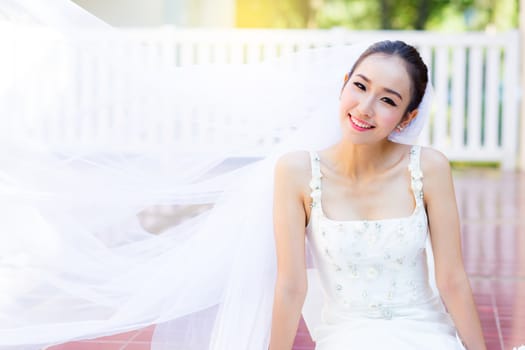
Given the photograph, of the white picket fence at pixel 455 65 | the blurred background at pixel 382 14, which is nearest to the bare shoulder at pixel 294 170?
the white picket fence at pixel 455 65

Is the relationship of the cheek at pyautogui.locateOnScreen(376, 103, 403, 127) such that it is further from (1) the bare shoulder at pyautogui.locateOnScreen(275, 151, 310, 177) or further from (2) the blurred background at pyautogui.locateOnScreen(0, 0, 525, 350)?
(2) the blurred background at pyautogui.locateOnScreen(0, 0, 525, 350)

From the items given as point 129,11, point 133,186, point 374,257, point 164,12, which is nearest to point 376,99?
point 374,257

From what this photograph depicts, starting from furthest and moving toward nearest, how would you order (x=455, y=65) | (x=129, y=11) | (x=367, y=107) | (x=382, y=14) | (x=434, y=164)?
1. (x=382, y=14)
2. (x=129, y=11)
3. (x=455, y=65)
4. (x=434, y=164)
5. (x=367, y=107)

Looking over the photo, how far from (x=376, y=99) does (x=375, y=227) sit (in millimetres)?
335

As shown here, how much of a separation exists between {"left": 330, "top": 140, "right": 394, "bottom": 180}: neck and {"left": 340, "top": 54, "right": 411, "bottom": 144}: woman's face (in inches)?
3.3

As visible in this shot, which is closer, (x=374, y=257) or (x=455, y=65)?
(x=374, y=257)

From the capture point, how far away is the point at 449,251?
93.4 inches

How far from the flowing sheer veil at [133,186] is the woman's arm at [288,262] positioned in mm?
176

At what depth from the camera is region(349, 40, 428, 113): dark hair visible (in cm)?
232

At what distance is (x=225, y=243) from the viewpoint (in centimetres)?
263

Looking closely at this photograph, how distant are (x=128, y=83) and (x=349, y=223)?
88cm

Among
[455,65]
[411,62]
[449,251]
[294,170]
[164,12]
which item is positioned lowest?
[455,65]

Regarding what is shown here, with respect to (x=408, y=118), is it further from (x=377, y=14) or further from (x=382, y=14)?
(x=377, y=14)

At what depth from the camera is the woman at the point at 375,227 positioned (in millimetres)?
2318
